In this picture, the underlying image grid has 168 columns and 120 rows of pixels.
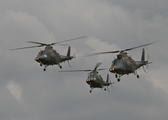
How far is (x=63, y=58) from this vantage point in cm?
15312

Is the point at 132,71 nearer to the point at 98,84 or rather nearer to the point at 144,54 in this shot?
the point at 144,54

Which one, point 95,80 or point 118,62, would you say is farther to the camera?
point 95,80

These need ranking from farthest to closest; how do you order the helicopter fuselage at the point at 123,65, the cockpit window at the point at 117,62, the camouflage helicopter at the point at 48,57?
the camouflage helicopter at the point at 48,57 < the cockpit window at the point at 117,62 < the helicopter fuselage at the point at 123,65

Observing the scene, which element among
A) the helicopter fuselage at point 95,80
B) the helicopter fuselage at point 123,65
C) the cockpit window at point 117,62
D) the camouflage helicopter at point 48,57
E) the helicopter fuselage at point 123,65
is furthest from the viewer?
the helicopter fuselage at point 95,80

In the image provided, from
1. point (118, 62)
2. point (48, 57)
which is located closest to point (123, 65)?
point (118, 62)


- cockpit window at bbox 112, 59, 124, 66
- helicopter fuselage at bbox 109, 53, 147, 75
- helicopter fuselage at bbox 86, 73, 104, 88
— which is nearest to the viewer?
helicopter fuselage at bbox 109, 53, 147, 75

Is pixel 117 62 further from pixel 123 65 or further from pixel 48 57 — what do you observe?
pixel 48 57

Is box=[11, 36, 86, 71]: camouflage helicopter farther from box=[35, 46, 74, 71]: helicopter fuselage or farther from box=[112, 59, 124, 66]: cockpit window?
box=[112, 59, 124, 66]: cockpit window

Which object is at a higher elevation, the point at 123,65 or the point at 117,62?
the point at 117,62

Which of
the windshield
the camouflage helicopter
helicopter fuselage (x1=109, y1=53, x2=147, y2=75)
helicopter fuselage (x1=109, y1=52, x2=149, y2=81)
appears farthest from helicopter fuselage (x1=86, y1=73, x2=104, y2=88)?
the windshield

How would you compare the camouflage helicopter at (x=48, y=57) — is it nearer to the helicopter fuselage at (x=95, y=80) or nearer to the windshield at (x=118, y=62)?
the helicopter fuselage at (x=95, y=80)

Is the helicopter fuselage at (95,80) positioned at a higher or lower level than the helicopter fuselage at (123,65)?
higher

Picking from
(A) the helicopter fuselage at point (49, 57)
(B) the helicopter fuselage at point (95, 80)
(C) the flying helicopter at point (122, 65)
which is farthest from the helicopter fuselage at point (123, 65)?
(B) the helicopter fuselage at point (95, 80)

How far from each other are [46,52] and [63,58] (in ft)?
22.4
